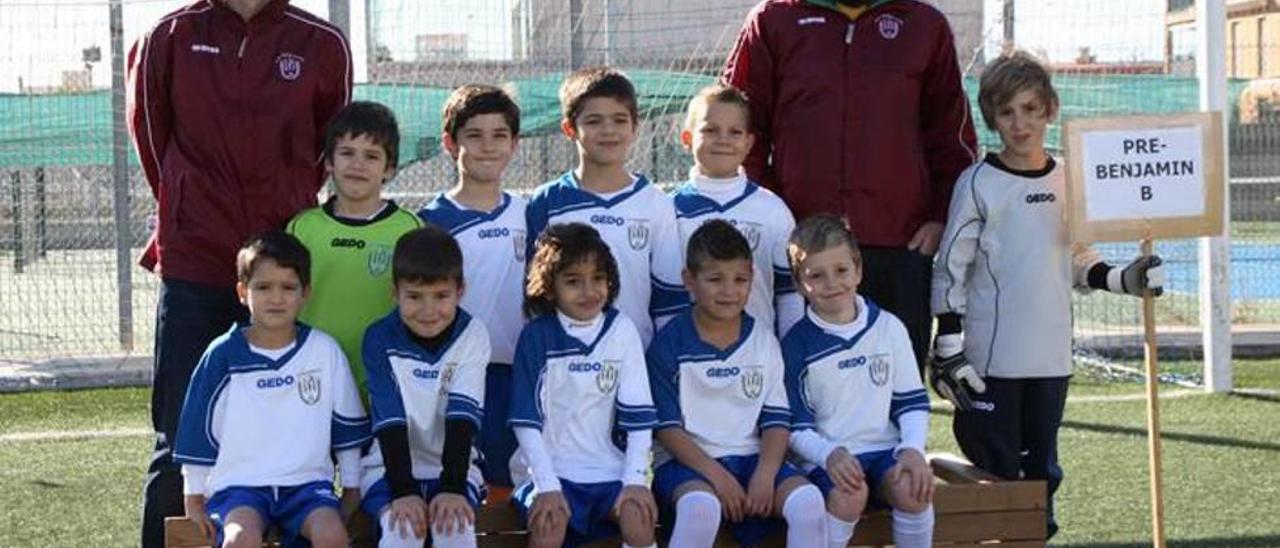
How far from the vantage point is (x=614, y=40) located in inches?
363

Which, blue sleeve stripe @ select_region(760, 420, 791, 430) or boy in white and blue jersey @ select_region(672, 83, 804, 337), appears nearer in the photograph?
blue sleeve stripe @ select_region(760, 420, 791, 430)

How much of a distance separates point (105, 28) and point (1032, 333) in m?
6.11

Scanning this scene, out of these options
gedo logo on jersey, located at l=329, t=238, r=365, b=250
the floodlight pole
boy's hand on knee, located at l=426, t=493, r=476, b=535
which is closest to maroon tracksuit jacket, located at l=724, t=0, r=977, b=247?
gedo logo on jersey, located at l=329, t=238, r=365, b=250

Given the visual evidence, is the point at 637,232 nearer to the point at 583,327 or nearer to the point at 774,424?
the point at 583,327

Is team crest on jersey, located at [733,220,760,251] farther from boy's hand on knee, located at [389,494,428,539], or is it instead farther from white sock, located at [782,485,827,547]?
boy's hand on knee, located at [389,494,428,539]

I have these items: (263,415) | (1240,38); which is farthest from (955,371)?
(1240,38)

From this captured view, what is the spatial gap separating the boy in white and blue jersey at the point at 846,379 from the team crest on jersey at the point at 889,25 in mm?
576

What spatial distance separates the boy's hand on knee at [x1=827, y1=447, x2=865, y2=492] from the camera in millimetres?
4250

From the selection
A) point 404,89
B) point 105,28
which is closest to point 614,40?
point 404,89

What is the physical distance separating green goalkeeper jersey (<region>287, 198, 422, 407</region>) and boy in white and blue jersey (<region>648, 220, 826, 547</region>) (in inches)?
26.3

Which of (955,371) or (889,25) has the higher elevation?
(889,25)

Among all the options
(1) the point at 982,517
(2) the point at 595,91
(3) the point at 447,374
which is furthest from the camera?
(2) the point at 595,91

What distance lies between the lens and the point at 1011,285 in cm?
475

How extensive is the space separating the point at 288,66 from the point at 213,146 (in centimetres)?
26
